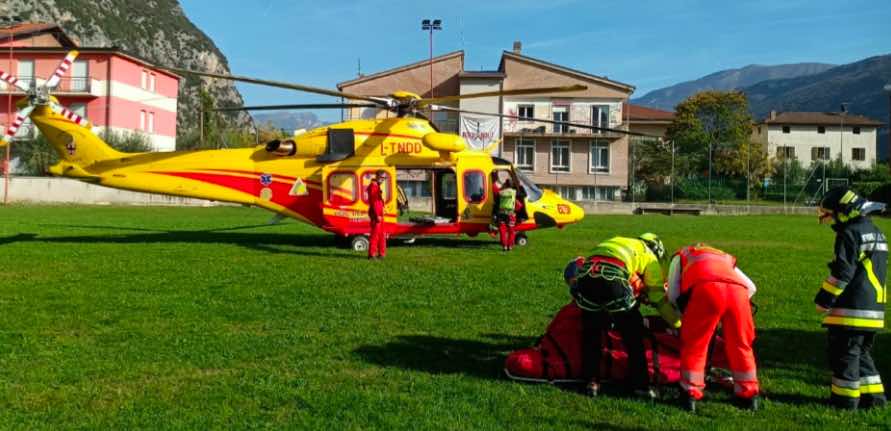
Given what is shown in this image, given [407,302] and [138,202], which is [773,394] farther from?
[138,202]

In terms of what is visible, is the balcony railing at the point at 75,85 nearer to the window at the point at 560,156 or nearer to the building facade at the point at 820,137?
the window at the point at 560,156

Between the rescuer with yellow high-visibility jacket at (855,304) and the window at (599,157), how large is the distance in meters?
49.6

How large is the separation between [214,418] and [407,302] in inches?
181

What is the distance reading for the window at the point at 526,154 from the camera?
178 feet

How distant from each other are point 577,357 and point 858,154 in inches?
3271

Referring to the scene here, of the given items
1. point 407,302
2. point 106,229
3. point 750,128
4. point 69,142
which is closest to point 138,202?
point 106,229

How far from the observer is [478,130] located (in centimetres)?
5141

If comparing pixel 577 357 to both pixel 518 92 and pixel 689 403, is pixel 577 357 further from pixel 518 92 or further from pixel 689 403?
pixel 518 92

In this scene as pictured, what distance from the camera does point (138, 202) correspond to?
42.1 m

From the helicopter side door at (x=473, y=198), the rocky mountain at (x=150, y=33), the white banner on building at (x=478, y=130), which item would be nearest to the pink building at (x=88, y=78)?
the white banner on building at (x=478, y=130)

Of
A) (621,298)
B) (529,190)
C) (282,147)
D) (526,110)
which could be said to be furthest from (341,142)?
(526,110)

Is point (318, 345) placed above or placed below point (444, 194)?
below

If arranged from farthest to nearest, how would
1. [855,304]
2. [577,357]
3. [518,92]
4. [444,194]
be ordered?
[444,194]
[518,92]
[577,357]
[855,304]

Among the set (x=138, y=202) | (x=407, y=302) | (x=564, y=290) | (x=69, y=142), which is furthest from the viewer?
(x=138, y=202)
